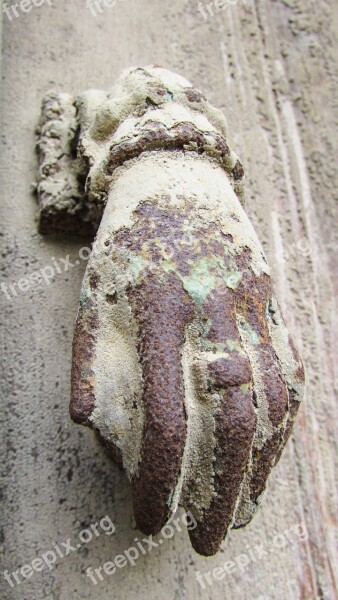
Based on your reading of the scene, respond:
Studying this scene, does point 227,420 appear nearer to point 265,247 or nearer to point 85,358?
point 85,358

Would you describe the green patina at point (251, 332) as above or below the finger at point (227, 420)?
above

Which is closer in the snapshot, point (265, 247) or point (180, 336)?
point (180, 336)

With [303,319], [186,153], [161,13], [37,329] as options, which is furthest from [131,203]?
[161,13]

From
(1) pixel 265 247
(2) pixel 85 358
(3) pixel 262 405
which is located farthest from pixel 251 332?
(1) pixel 265 247

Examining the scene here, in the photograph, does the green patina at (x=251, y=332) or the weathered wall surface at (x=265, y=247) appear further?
the weathered wall surface at (x=265, y=247)

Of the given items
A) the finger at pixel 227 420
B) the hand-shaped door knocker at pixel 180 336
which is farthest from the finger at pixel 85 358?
the finger at pixel 227 420

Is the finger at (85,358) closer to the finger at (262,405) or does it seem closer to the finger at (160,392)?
the finger at (160,392)

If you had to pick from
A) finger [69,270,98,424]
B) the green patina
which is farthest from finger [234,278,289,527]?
finger [69,270,98,424]
